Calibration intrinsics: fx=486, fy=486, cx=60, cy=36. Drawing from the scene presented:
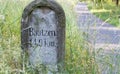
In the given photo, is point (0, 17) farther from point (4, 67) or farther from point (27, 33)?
point (4, 67)

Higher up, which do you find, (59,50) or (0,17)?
(0,17)

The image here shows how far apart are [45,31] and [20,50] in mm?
844

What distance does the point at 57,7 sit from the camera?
20.5 feet

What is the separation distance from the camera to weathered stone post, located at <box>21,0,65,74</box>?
6242 millimetres

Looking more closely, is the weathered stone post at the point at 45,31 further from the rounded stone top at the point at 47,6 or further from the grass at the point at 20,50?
the grass at the point at 20,50

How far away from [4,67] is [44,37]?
165 cm

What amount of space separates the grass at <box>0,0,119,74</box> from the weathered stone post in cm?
17

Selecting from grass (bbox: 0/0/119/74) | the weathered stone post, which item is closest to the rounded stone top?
the weathered stone post

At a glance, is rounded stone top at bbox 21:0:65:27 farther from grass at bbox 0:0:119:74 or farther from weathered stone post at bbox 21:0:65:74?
grass at bbox 0:0:119:74

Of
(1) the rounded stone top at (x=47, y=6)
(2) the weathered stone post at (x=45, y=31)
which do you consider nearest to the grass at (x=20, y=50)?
(2) the weathered stone post at (x=45, y=31)

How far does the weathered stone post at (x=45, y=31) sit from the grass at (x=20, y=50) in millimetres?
167

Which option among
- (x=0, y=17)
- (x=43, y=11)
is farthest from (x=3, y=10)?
(x=43, y=11)

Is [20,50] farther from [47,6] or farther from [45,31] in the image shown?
[47,6]

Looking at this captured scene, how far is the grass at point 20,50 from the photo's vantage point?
533 centimetres
